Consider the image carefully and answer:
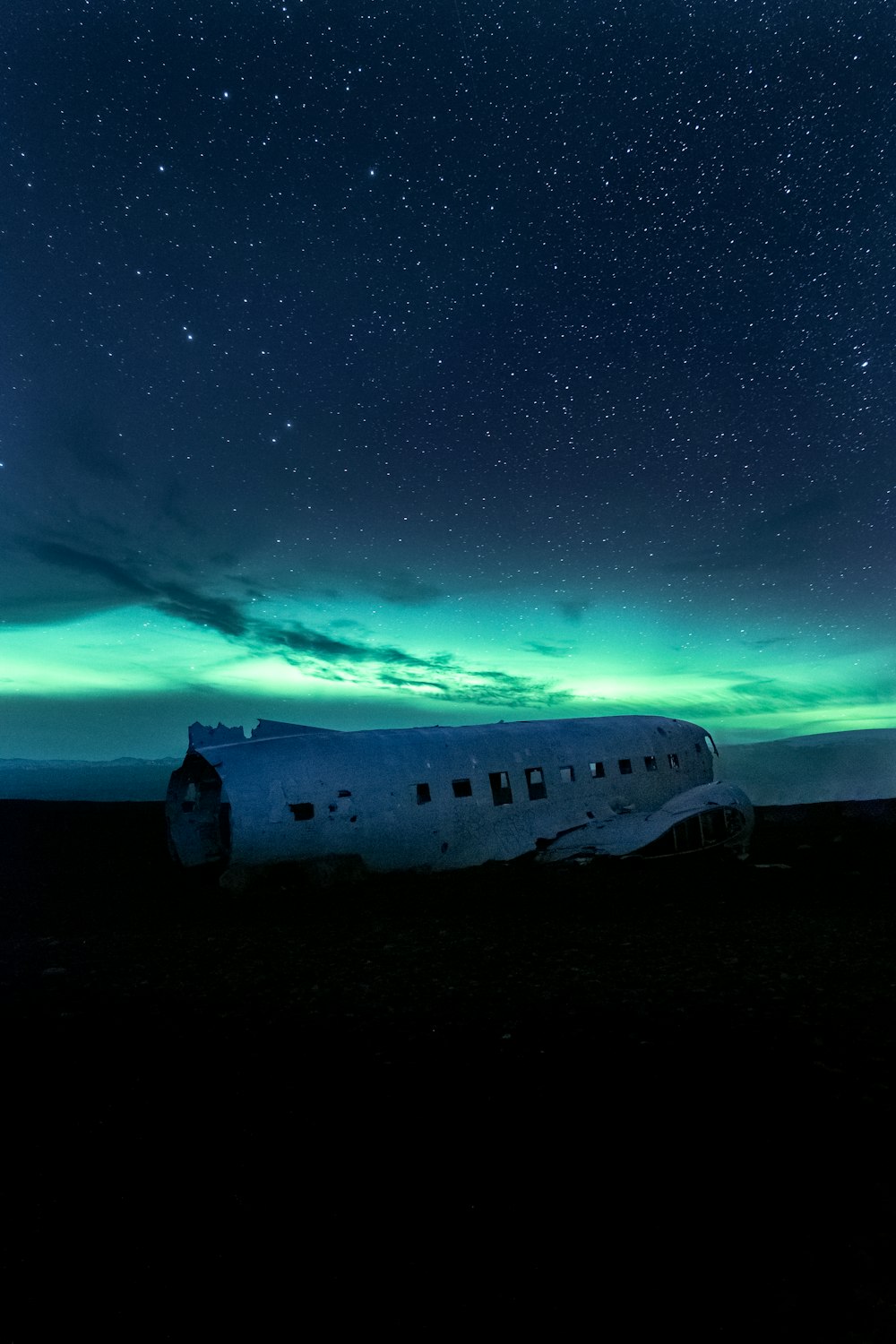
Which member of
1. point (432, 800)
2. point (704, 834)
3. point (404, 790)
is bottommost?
point (704, 834)

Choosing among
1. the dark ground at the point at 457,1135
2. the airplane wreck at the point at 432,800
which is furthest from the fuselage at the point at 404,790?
the dark ground at the point at 457,1135

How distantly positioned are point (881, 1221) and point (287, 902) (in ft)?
50.9

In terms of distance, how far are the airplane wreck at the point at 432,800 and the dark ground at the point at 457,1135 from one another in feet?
13.2

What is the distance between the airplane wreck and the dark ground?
4023 mm

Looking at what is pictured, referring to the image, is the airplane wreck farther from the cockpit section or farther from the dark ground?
the dark ground

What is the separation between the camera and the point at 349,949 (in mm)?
13484

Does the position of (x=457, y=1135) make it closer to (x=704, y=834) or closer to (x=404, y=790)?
(x=404, y=790)

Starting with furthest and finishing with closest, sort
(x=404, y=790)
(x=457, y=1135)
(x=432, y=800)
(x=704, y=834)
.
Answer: (x=704, y=834), (x=432, y=800), (x=404, y=790), (x=457, y=1135)

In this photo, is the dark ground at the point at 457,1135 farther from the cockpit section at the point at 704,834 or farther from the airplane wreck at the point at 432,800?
the cockpit section at the point at 704,834

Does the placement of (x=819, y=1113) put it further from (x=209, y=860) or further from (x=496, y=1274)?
(x=209, y=860)

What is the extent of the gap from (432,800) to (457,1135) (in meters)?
13.3

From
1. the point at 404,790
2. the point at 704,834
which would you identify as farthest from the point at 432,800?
the point at 704,834

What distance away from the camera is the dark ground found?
171 inches

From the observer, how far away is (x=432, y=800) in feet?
64.4
